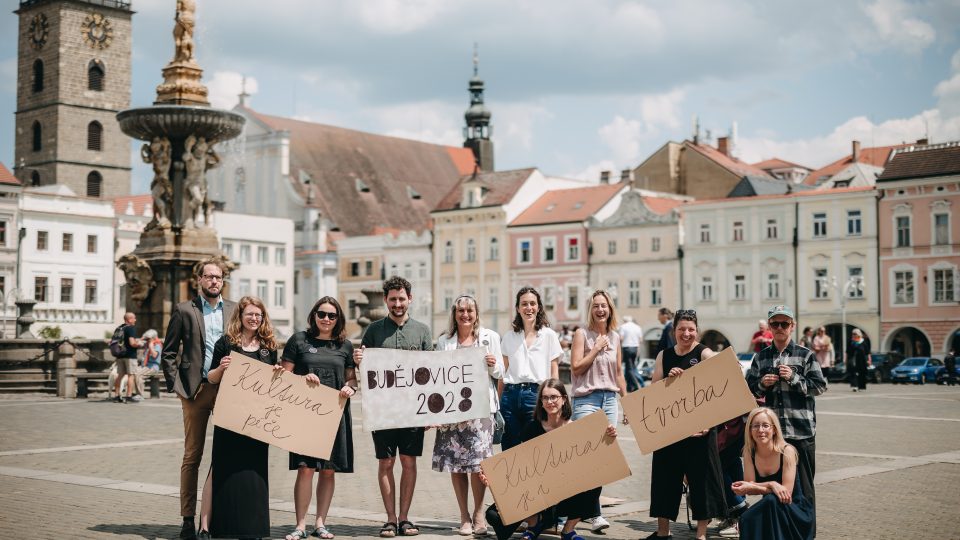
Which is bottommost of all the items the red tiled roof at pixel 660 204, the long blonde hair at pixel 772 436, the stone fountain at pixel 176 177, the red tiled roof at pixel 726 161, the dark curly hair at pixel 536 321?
the long blonde hair at pixel 772 436

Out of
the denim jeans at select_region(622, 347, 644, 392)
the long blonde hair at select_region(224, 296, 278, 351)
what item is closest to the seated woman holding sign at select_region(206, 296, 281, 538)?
the long blonde hair at select_region(224, 296, 278, 351)

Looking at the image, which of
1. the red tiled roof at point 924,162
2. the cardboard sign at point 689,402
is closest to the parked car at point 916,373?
the red tiled roof at point 924,162

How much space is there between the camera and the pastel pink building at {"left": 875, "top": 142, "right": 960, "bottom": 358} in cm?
5656

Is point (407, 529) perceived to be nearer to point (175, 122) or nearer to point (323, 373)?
point (323, 373)

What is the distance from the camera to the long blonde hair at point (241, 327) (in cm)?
869

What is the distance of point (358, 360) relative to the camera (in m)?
9.02

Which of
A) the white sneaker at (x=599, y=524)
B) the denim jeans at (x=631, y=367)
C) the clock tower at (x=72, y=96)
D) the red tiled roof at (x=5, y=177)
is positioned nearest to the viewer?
the white sneaker at (x=599, y=524)

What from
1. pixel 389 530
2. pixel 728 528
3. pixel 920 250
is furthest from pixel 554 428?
pixel 920 250

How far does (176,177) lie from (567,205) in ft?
160

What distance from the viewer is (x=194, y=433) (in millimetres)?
8906

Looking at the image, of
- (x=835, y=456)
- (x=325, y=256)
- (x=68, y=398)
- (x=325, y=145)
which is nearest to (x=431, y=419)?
(x=835, y=456)

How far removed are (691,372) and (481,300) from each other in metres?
65.6

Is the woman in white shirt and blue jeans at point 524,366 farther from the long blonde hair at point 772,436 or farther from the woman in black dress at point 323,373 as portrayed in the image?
the long blonde hair at point 772,436

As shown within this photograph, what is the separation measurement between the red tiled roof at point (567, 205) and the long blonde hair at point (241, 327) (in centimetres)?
6142
